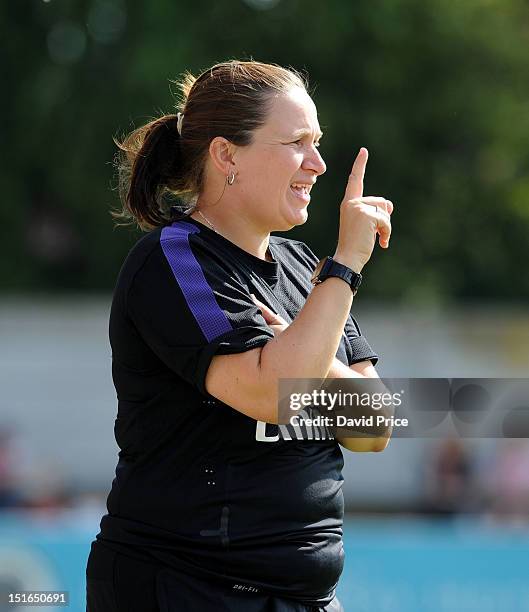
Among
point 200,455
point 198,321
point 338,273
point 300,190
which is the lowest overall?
point 200,455

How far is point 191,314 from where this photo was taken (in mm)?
2295

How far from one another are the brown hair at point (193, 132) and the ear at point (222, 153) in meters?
0.01

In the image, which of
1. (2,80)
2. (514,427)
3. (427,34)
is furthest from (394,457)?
(514,427)

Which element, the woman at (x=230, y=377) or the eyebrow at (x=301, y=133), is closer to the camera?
the woman at (x=230, y=377)

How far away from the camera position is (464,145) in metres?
16.5

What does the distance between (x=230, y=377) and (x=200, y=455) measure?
186 millimetres

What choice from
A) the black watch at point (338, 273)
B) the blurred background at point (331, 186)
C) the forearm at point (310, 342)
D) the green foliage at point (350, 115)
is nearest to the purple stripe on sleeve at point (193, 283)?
the forearm at point (310, 342)

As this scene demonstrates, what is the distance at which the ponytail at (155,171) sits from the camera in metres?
2.64

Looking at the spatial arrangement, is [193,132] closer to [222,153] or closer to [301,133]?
[222,153]

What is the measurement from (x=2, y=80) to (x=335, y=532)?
47.2ft

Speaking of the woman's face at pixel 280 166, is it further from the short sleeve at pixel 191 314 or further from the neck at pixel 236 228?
the short sleeve at pixel 191 314

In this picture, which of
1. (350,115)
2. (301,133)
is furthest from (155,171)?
(350,115)

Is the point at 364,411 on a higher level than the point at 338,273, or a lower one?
lower

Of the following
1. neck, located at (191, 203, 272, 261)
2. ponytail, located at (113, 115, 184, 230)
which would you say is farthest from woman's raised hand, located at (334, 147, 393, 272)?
ponytail, located at (113, 115, 184, 230)
